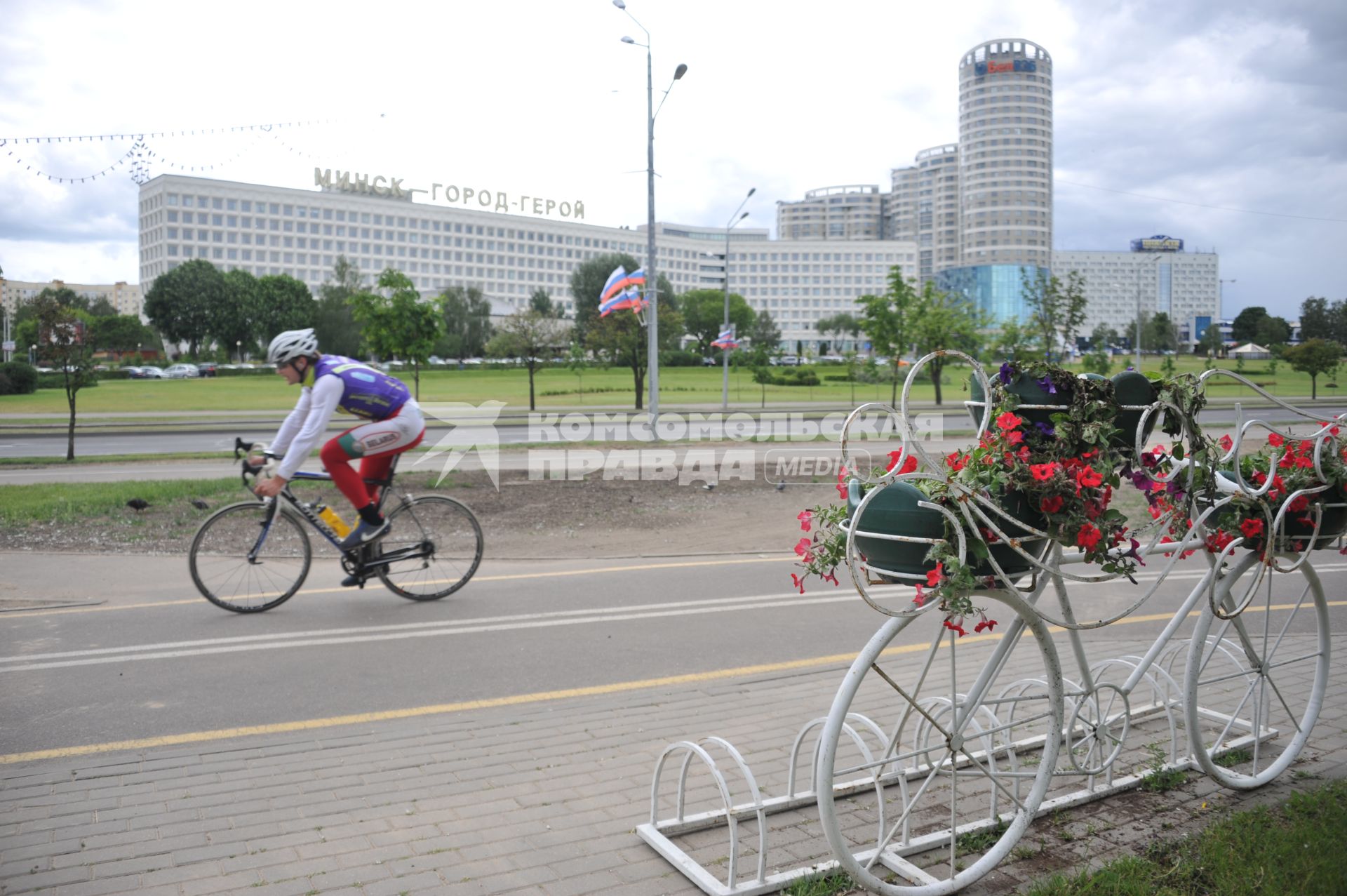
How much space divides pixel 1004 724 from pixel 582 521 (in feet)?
26.9

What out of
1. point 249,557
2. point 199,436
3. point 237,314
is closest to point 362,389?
point 249,557

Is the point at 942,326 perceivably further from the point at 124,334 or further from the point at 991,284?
the point at 991,284

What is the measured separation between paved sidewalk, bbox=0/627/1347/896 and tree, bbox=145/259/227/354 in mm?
105808

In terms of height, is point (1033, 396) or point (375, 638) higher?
point (1033, 396)

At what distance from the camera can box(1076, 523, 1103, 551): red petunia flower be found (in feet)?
9.96

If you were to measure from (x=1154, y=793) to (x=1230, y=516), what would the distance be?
3.84 ft

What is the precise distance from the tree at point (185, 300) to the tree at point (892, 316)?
8240 cm

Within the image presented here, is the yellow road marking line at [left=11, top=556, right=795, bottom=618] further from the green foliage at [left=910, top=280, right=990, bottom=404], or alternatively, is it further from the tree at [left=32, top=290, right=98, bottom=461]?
the green foliage at [left=910, top=280, right=990, bottom=404]

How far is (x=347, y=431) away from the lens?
7.27 m

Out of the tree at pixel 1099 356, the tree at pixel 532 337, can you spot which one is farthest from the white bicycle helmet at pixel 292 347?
the tree at pixel 532 337

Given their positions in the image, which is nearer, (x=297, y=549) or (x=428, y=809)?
(x=428, y=809)

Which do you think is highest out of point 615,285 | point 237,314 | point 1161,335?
point 237,314

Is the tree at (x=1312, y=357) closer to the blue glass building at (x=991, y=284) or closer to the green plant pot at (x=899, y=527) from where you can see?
the green plant pot at (x=899, y=527)

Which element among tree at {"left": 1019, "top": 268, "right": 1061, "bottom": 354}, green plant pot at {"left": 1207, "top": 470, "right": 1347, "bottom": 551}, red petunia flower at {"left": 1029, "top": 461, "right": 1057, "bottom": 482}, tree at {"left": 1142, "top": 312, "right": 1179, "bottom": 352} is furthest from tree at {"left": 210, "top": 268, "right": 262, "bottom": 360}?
red petunia flower at {"left": 1029, "top": 461, "right": 1057, "bottom": 482}
